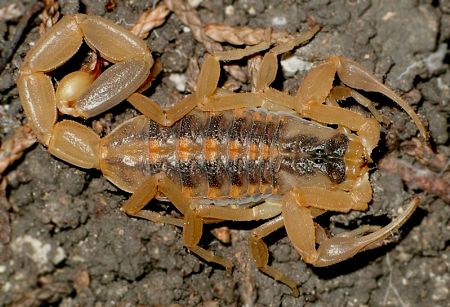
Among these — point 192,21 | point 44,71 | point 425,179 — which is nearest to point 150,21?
point 192,21

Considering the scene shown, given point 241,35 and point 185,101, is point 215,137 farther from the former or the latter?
point 241,35

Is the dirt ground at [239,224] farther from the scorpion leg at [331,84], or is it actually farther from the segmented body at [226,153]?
the segmented body at [226,153]

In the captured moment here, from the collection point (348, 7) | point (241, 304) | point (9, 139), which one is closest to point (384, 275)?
point (241, 304)

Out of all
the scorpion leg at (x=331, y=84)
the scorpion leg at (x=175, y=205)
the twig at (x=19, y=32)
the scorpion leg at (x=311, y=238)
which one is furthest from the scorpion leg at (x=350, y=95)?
the twig at (x=19, y=32)

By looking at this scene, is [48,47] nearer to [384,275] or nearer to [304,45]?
[304,45]

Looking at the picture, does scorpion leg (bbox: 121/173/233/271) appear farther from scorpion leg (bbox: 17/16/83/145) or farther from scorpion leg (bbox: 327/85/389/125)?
scorpion leg (bbox: 327/85/389/125)

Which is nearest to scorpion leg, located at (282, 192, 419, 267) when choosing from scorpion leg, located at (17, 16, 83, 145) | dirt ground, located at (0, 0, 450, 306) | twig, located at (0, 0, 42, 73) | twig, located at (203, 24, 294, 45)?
dirt ground, located at (0, 0, 450, 306)
